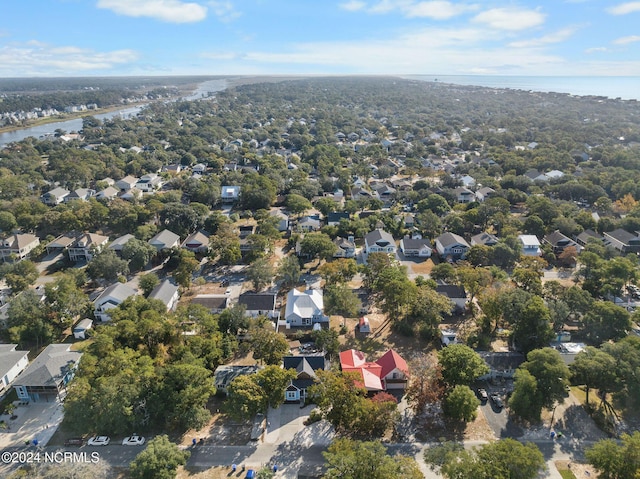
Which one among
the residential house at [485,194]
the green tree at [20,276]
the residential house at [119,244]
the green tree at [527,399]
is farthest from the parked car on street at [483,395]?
the residential house at [485,194]

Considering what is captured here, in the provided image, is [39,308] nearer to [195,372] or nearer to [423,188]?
[195,372]

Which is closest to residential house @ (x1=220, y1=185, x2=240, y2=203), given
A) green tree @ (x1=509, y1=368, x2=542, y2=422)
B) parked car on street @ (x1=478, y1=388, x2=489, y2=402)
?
parked car on street @ (x1=478, y1=388, x2=489, y2=402)

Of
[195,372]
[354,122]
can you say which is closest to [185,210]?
[195,372]

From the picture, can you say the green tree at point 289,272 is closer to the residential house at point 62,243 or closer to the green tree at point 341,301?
the green tree at point 341,301

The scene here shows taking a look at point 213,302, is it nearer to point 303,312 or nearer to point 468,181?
point 303,312

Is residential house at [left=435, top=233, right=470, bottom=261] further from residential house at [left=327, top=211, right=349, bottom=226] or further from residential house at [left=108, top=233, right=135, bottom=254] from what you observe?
residential house at [left=108, top=233, right=135, bottom=254]

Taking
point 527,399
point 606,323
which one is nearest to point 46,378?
point 527,399
